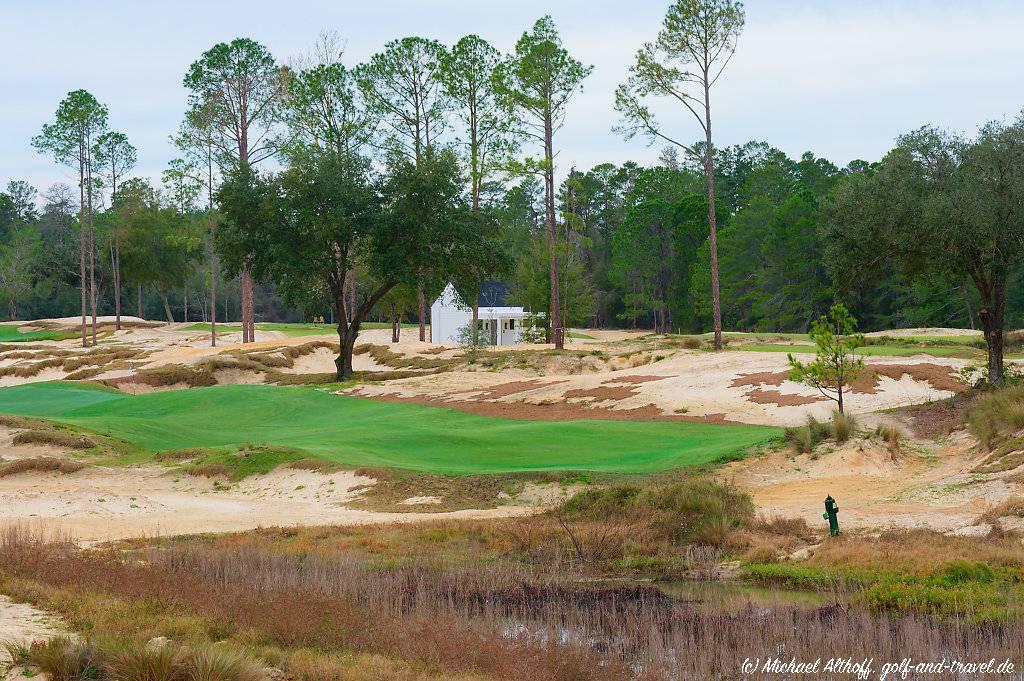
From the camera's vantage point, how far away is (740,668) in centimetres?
927

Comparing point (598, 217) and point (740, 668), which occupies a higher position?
point (598, 217)

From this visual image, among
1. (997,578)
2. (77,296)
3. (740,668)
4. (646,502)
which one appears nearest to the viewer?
(740,668)

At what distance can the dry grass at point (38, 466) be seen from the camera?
2233cm

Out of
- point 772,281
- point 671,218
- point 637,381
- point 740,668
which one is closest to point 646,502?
point 740,668

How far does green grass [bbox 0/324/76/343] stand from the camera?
83.6 m

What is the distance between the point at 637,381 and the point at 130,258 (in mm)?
76388

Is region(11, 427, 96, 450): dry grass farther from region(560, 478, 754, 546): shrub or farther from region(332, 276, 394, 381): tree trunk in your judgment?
region(332, 276, 394, 381): tree trunk

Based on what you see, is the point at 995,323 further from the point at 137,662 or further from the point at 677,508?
the point at 137,662

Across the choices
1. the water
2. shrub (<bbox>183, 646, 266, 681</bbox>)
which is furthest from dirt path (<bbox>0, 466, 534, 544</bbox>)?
shrub (<bbox>183, 646, 266, 681</bbox>)

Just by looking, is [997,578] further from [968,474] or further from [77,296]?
[77,296]

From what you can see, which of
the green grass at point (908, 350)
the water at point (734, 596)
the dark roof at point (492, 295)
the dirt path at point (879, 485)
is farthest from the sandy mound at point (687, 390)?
the dark roof at point (492, 295)

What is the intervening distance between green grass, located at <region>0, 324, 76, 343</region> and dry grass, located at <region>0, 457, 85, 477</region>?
211 feet

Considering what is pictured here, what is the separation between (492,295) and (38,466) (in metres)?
64.6

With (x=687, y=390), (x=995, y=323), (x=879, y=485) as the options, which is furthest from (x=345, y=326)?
(x=879, y=485)
